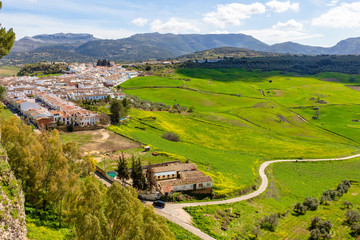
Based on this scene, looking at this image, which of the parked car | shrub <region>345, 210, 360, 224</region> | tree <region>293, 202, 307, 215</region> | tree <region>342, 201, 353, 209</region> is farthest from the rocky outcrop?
tree <region>342, 201, 353, 209</region>

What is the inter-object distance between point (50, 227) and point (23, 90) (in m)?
111

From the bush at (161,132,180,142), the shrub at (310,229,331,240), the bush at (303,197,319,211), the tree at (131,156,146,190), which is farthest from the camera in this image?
the bush at (161,132,180,142)

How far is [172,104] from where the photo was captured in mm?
127000

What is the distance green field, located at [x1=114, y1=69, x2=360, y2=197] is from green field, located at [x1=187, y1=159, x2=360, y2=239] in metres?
4.88

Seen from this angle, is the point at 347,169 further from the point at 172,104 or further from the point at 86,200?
the point at 172,104

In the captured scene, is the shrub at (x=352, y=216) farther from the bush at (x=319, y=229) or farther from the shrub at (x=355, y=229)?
the bush at (x=319, y=229)

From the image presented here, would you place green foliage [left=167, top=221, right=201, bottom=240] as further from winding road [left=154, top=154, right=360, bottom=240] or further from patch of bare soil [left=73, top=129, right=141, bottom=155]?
patch of bare soil [left=73, top=129, right=141, bottom=155]

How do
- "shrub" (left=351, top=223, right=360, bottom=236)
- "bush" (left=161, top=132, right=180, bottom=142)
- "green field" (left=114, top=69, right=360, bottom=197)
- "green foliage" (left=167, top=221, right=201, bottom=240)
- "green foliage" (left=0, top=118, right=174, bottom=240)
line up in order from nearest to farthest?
"green foliage" (left=0, top=118, right=174, bottom=240) < "green foliage" (left=167, top=221, right=201, bottom=240) < "shrub" (left=351, top=223, right=360, bottom=236) < "green field" (left=114, top=69, right=360, bottom=197) < "bush" (left=161, top=132, right=180, bottom=142)

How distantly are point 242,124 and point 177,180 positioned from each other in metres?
64.3

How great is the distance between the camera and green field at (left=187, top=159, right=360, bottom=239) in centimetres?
3800

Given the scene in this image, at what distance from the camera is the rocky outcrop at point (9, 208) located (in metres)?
15.8

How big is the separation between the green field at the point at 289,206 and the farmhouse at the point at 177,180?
193 inches

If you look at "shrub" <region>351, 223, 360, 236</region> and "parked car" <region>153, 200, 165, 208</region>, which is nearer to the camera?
"shrub" <region>351, 223, 360, 236</region>

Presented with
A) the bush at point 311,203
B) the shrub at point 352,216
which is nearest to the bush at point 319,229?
the shrub at point 352,216
